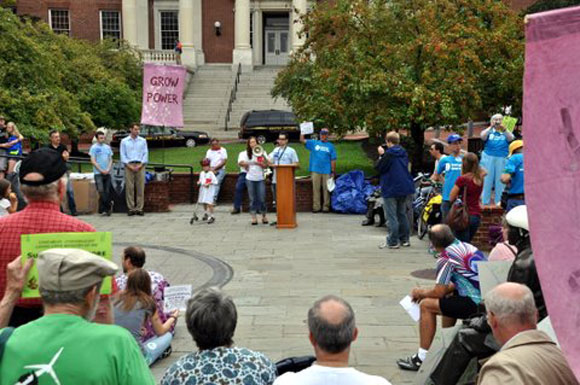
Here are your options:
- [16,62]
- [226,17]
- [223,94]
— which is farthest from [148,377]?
[226,17]

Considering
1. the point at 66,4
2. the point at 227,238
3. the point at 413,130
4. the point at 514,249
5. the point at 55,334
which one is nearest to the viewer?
the point at 55,334

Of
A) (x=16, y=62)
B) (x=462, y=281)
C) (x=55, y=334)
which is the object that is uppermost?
(x=16, y=62)

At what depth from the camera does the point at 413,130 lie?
20141 millimetres

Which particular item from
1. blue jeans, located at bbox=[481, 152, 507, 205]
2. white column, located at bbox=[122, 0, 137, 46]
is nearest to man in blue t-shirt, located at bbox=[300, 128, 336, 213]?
blue jeans, located at bbox=[481, 152, 507, 205]

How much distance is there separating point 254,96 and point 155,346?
3548 centimetres

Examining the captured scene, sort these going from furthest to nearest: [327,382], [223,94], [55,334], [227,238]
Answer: [223,94], [227,238], [327,382], [55,334]

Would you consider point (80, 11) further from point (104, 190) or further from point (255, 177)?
point (255, 177)

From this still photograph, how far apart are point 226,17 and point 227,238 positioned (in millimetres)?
34612

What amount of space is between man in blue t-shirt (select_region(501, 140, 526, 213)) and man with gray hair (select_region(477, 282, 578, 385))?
7.09 metres

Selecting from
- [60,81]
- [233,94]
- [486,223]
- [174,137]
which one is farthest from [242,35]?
[486,223]

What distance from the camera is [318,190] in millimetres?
17188

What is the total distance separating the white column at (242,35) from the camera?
146 ft

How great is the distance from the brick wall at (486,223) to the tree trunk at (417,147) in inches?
282

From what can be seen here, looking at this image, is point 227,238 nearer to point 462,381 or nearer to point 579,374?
point 462,381
